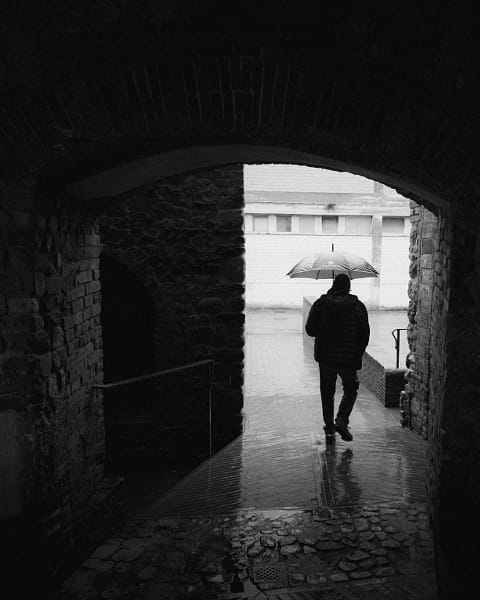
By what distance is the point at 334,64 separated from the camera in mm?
2477

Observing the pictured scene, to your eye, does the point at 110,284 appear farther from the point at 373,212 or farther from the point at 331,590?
the point at 373,212

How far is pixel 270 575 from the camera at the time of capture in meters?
3.05

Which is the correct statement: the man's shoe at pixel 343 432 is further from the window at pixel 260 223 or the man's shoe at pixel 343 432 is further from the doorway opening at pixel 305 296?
the window at pixel 260 223

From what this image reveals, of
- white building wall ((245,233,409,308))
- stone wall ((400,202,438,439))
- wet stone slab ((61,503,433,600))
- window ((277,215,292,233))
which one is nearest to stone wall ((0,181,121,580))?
wet stone slab ((61,503,433,600))

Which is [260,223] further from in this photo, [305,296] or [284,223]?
[305,296]

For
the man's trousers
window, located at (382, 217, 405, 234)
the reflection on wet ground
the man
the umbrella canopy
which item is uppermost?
window, located at (382, 217, 405, 234)

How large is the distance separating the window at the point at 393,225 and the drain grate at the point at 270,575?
54.5ft

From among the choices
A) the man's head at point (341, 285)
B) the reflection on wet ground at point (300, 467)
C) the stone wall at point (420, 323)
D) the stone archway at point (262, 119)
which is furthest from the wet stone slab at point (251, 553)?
the stone wall at point (420, 323)

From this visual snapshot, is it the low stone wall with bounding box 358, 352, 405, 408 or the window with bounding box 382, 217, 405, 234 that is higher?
the window with bounding box 382, 217, 405, 234

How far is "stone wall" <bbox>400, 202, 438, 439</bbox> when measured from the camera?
5574 millimetres

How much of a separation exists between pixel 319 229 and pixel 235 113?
640 inches

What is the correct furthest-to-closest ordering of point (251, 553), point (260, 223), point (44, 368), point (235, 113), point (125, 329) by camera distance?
point (260, 223)
point (125, 329)
point (251, 553)
point (44, 368)
point (235, 113)

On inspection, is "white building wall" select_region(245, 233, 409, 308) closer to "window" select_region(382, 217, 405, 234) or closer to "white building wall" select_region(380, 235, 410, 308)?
"white building wall" select_region(380, 235, 410, 308)

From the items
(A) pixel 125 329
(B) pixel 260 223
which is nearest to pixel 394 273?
(B) pixel 260 223
